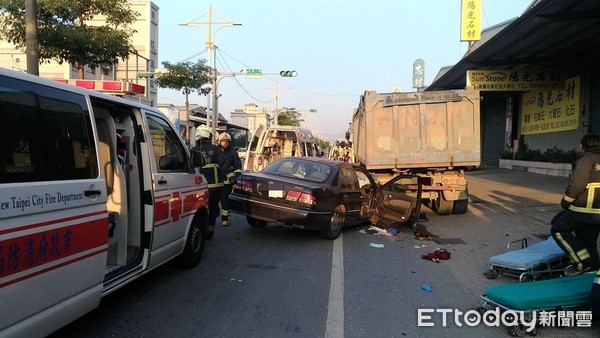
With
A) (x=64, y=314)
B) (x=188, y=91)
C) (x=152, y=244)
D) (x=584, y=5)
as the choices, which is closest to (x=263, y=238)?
(x=152, y=244)

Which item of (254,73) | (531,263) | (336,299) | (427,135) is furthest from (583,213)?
(254,73)

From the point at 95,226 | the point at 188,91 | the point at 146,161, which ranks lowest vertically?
the point at 95,226

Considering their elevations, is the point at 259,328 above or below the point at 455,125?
below

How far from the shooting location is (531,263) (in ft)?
17.1

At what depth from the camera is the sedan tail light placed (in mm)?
7359

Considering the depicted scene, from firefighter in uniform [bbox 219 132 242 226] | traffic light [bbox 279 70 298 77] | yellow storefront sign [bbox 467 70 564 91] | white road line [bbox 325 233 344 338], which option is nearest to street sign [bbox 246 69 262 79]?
traffic light [bbox 279 70 298 77]

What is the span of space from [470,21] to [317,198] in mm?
21880

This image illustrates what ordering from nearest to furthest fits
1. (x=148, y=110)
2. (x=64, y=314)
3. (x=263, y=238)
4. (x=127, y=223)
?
(x=64, y=314) < (x=127, y=223) < (x=148, y=110) < (x=263, y=238)

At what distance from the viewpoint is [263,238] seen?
784 cm

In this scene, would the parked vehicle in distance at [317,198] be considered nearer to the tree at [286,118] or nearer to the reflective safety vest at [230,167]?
the reflective safety vest at [230,167]

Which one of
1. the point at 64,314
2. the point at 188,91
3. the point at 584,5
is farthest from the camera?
the point at 188,91

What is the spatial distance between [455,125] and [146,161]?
793cm

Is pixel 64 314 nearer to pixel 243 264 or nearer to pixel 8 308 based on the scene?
pixel 8 308

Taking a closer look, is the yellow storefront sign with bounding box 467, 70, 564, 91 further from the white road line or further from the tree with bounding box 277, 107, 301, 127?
the tree with bounding box 277, 107, 301, 127
